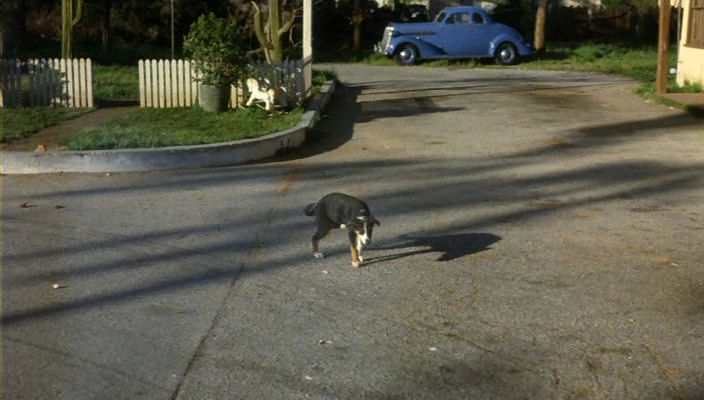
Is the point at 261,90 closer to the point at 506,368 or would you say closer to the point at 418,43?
the point at 506,368

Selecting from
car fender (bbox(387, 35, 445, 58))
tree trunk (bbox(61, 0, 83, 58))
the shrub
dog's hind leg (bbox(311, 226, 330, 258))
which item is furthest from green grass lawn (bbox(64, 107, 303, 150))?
car fender (bbox(387, 35, 445, 58))

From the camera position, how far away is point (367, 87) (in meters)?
23.3

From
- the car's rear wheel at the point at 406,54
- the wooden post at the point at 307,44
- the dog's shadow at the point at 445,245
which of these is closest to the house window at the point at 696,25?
the wooden post at the point at 307,44

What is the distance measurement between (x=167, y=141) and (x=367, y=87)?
11.7 m

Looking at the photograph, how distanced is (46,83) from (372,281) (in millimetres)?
10677

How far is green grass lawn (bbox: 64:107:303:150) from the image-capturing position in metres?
11.9

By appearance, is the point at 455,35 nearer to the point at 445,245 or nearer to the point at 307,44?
the point at 307,44

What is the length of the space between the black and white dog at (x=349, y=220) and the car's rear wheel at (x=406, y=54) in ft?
83.2

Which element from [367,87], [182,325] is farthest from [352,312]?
[367,87]

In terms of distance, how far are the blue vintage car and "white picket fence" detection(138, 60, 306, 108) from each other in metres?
16.4

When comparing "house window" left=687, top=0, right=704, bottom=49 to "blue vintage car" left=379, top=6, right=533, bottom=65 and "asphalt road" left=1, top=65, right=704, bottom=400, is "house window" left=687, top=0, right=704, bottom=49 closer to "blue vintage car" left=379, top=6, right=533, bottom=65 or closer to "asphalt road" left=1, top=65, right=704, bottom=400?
"asphalt road" left=1, top=65, right=704, bottom=400

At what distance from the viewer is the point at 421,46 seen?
A: 32438 mm

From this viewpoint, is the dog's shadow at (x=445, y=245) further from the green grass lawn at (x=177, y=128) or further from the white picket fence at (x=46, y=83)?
the white picket fence at (x=46, y=83)

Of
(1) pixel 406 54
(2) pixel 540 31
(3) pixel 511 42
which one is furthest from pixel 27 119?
(2) pixel 540 31
